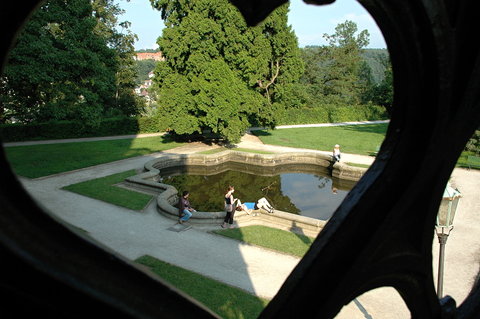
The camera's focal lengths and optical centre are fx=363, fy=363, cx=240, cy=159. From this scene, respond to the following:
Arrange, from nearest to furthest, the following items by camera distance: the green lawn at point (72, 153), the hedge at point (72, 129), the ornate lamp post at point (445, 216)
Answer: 1. the ornate lamp post at point (445, 216)
2. the green lawn at point (72, 153)
3. the hedge at point (72, 129)

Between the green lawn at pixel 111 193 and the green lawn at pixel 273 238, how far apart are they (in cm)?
373

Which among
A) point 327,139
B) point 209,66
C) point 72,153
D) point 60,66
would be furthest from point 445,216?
point 327,139

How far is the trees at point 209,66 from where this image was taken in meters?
21.7

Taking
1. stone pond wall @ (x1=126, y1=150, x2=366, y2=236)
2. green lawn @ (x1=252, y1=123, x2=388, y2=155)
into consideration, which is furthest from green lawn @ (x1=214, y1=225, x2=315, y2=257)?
green lawn @ (x1=252, y1=123, x2=388, y2=155)

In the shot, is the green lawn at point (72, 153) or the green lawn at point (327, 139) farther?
the green lawn at point (327, 139)

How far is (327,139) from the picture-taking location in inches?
1129

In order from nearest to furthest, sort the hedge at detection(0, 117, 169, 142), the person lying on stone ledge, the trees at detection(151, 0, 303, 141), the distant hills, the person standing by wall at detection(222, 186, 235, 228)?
the person standing by wall at detection(222, 186, 235, 228) < the person lying on stone ledge < the trees at detection(151, 0, 303, 141) < the hedge at detection(0, 117, 169, 142) < the distant hills

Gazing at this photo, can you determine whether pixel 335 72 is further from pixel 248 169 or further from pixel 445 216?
pixel 445 216

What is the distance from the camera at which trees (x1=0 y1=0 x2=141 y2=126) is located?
1588 centimetres

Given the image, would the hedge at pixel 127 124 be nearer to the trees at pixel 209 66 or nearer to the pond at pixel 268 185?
the trees at pixel 209 66

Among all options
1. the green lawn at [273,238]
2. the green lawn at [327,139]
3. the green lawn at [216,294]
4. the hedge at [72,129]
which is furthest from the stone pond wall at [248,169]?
the hedge at [72,129]

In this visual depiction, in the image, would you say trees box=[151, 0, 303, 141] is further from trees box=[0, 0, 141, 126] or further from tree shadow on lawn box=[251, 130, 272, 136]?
tree shadow on lawn box=[251, 130, 272, 136]

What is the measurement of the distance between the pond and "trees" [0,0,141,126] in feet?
17.9

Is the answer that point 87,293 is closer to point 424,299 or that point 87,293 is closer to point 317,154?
point 424,299
